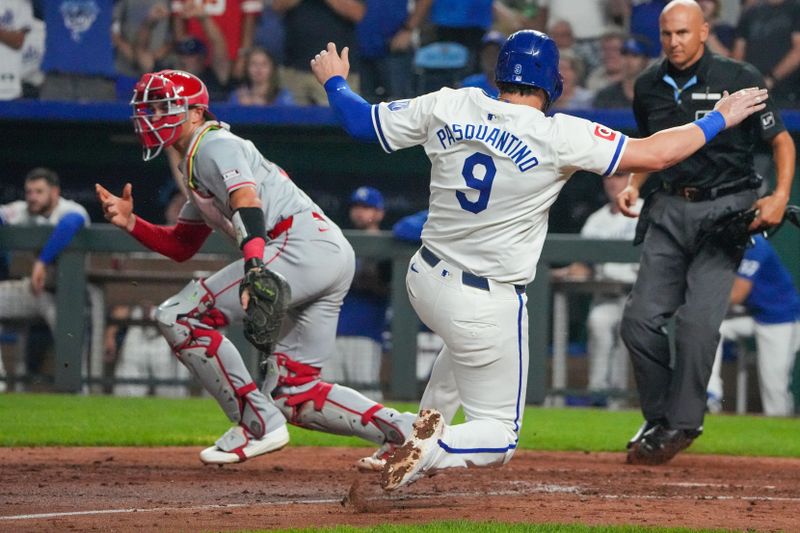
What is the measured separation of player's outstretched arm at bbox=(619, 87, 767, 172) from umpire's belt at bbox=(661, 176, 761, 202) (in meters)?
1.52

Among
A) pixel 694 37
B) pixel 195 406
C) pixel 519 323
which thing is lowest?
pixel 195 406

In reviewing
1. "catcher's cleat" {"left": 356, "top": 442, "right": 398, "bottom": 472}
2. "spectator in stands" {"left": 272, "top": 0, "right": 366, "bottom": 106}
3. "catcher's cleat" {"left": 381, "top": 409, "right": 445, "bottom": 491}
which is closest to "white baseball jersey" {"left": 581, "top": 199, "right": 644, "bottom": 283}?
"spectator in stands" {"left": 272, "top": 0, "right": 366, "bottom": 106}

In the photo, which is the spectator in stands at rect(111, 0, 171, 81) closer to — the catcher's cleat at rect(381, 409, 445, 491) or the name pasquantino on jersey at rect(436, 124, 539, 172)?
the name pasquantino on jersey at rect(436, 124, 539, 172)

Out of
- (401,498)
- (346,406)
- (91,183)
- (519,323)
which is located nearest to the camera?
(519,323)

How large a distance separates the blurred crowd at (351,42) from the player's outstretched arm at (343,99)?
18.5ft

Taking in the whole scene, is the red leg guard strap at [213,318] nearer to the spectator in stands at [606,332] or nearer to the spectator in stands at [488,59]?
the spectator in stands at [606,332]

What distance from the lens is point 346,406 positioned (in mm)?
5617

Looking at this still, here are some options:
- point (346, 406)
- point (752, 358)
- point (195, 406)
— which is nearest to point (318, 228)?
point (346, 406)

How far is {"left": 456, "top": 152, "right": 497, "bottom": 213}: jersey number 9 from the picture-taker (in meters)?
4.48

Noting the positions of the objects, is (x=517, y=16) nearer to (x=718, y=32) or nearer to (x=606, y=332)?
(x=718, y=32)

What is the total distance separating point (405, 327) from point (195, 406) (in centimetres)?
164

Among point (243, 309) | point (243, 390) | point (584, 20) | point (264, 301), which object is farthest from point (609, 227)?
point (264, 301)

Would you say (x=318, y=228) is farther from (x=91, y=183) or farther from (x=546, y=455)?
(x=91, y=183)

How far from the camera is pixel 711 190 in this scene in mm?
6344
